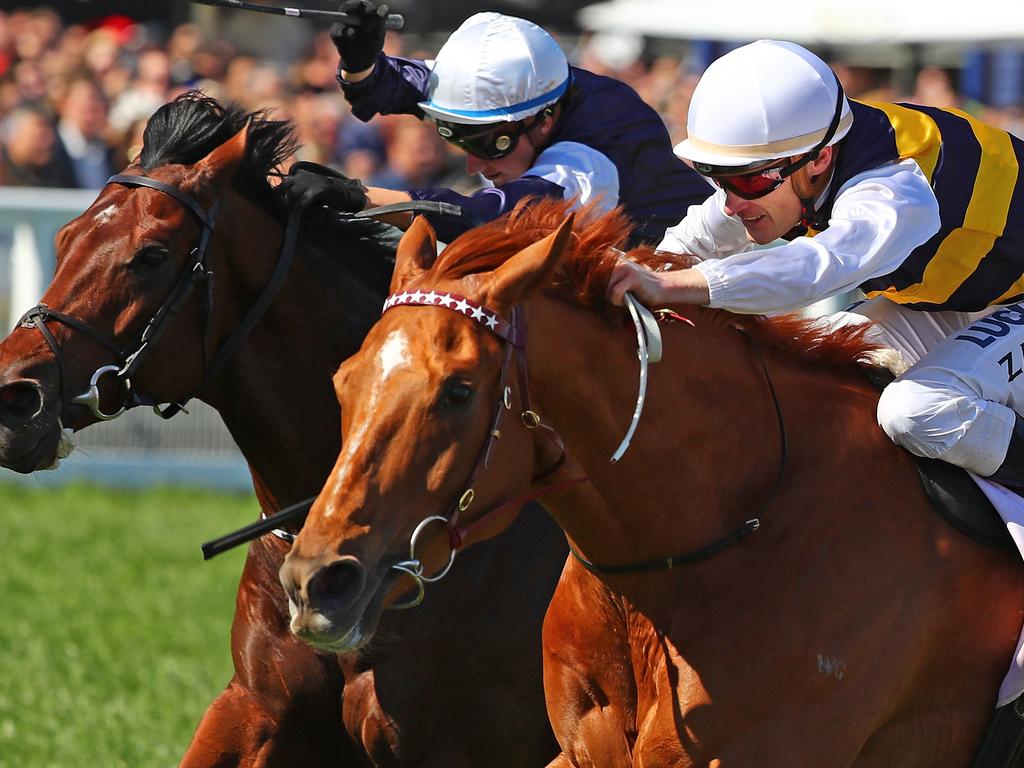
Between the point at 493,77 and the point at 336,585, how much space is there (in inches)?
80.4

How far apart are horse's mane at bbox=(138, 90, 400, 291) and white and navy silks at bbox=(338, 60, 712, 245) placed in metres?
0.22

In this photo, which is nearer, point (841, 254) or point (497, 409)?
point (497, 409)

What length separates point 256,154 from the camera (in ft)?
14.6

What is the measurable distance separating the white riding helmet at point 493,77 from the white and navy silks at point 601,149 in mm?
144

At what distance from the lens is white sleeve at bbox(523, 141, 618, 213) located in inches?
176

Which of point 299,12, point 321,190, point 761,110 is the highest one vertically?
point 761,110

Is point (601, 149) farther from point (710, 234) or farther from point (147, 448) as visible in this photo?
point (147, 448)

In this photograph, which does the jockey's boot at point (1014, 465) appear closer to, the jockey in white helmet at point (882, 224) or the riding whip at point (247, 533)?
the jockey in white helmet at point (882, 224)

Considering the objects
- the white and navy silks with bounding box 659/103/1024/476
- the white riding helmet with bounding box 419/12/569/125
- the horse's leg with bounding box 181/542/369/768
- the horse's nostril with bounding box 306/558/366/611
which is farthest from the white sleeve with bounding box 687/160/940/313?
the horse's leg with bounding box 181/542/369/768

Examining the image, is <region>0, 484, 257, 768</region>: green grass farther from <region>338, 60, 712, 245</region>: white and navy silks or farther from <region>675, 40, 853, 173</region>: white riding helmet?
<region>675, 40, 853, 173</region>: white riding helmet

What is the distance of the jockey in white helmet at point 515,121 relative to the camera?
4504 mm

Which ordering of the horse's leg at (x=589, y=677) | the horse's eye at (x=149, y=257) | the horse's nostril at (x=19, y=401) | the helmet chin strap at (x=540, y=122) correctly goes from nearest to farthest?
the horse's leg at (x=589, y=677), the horse's nostril at (x=19, y=401), the horse's eye at (x=149, y=257), the helmet chin strap at (x=540, y=122)

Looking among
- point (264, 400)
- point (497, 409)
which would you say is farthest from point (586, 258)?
point (264, 400)

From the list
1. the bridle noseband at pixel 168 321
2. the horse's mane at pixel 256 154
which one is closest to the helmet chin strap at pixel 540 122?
the horse's mane at pixel 256 154
